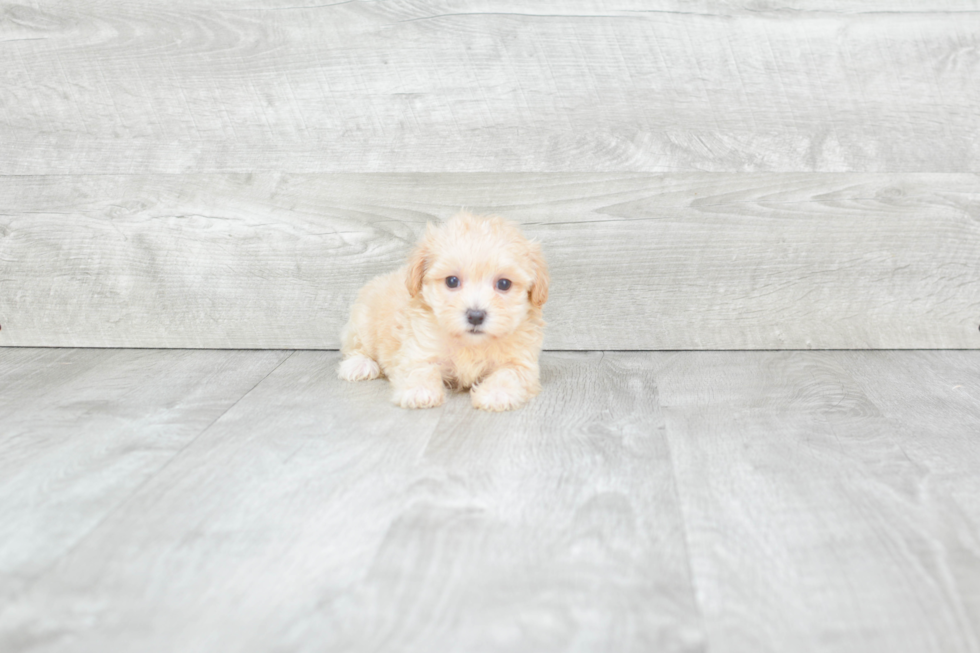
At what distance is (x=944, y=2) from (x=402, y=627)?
2.32m

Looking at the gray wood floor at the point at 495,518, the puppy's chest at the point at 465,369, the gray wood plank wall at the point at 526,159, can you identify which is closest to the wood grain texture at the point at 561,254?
the gray wood plank wall at the point at 526,159

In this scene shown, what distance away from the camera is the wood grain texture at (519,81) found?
233cm

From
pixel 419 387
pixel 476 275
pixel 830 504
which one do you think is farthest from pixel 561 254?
pixel 830 504

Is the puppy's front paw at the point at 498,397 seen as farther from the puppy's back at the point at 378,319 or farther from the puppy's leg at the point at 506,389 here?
the puppy's back at the point at 378,319

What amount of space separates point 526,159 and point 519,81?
227 millimetres

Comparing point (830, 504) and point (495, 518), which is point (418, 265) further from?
point (830, 504)

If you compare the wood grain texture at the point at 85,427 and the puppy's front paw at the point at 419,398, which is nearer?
the wood grain texture at the point at 85,427

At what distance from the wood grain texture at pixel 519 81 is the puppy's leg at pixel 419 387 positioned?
28.5 inches

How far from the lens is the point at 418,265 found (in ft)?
6.30

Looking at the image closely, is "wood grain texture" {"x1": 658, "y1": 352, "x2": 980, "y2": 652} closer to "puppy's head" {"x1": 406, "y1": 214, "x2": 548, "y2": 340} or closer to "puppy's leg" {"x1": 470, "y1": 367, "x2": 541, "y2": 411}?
"puppy's leg" {"x1": 470, "y1": 367, "x2": 541, "y2": 411}

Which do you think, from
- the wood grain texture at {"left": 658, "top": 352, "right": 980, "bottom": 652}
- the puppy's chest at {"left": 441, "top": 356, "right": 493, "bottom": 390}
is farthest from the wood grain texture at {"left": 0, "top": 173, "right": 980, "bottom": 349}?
the puppy's chest at {"left": 441, "top": 356, "right": 493, "bottom": 390}

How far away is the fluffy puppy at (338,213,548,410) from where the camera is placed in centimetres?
187

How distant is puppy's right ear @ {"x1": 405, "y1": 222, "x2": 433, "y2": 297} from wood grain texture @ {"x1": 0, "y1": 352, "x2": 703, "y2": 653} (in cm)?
33

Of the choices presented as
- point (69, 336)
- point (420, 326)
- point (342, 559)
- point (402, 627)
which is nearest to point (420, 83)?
point (420, 326)
